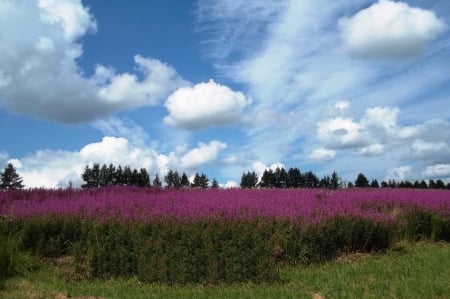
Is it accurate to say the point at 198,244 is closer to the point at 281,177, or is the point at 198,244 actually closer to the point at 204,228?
the point at 204,228

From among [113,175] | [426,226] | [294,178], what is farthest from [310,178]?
[426,226]

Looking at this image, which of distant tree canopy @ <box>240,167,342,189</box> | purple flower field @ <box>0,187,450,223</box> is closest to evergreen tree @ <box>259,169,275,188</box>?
distant tree canopy @ <box>240,167,342,189</box>

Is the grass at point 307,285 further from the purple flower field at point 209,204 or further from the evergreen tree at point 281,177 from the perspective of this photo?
the evergreen tree at point 281,177

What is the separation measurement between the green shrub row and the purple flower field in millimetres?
585

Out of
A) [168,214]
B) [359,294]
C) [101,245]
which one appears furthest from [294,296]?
[168,214]

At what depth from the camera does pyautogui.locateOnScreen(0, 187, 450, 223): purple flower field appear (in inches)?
558

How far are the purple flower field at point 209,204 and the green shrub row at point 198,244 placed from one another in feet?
1.92

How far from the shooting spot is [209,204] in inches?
606

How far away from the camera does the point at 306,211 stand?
14336 mm

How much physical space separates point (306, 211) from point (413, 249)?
300 centimetres

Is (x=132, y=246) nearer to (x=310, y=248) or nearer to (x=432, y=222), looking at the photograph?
(x=310, y=248)

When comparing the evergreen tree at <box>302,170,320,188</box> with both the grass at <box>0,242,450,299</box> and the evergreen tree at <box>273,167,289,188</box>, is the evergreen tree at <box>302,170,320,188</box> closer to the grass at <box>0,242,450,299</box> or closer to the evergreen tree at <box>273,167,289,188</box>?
the evergreen tree at <box>273,167,289,188</box>

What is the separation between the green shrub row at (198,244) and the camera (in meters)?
10.5

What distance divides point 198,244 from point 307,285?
227 centimetres
